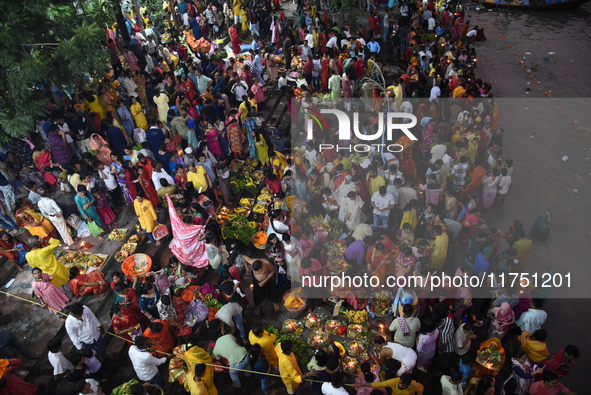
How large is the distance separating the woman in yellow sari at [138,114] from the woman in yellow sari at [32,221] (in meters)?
3.36

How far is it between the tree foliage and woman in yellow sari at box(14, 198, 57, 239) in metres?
1.50

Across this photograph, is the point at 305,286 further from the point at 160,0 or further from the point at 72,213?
the point at 160,0

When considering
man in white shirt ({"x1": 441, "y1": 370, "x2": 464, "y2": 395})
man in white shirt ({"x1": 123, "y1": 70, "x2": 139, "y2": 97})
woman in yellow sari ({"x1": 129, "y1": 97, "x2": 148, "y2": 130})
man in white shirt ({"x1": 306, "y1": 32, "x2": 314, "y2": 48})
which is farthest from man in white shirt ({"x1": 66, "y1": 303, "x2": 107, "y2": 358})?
man in white shirt ({"x1": 306, "y1": 32, "x2": 314, "y2": 48})

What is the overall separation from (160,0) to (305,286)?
552 inches

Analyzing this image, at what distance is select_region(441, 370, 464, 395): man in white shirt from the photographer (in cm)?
450

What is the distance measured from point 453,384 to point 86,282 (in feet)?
19.6

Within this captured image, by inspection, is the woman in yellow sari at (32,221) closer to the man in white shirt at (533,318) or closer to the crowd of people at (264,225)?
the crowd of people at (264,225)

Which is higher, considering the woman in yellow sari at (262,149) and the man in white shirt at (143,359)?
the woman in yellow sari at (262,149)

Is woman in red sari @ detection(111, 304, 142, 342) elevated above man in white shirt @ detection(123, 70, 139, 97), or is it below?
below

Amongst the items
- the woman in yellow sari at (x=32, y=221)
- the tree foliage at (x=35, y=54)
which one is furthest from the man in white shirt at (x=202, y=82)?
the woman in yellow sari at (x=32, y=221)

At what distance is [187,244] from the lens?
714cm

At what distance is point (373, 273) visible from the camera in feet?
21.3

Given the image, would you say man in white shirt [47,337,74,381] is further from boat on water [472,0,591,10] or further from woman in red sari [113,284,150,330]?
boat on water [472,0,591,10]

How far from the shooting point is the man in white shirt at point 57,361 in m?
5.06
